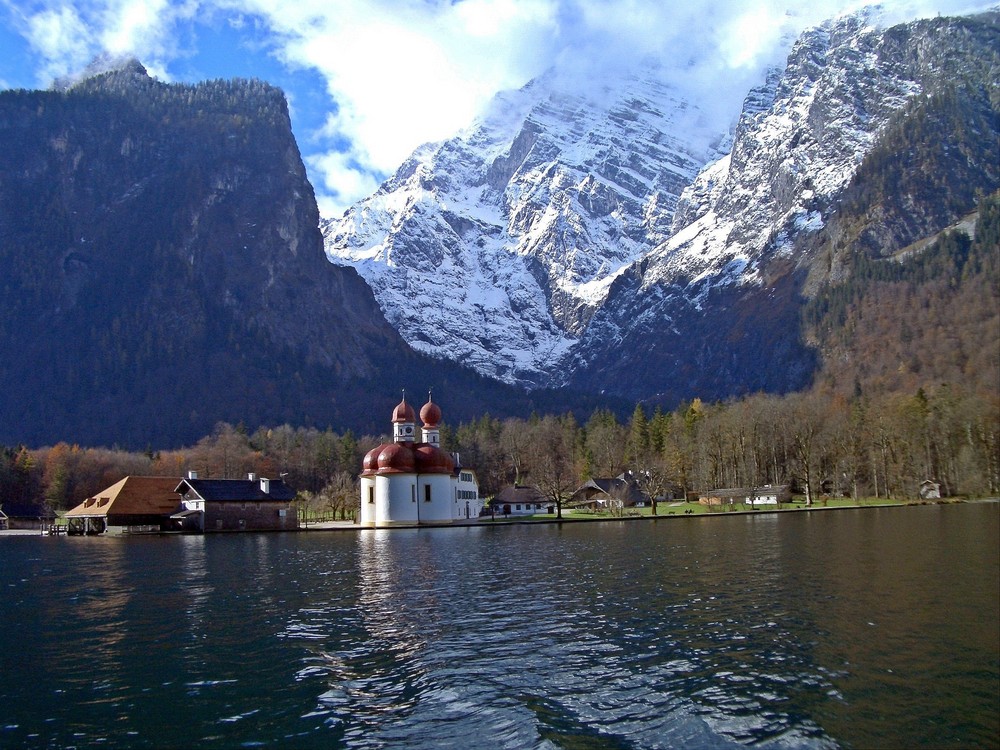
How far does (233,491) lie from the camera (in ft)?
352

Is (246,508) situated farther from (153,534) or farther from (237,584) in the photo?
(237,584)

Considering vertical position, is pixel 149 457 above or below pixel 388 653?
above

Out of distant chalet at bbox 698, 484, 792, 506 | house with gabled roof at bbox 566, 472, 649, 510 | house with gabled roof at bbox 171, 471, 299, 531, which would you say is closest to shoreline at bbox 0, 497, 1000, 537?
house with gabled roof at bbox 171, 471, 299, 531

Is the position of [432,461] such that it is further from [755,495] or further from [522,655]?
[522,655]

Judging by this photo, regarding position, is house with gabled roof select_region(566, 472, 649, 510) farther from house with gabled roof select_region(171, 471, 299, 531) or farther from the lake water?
the lake water

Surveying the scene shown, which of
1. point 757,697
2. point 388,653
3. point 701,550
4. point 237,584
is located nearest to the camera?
point 757,697

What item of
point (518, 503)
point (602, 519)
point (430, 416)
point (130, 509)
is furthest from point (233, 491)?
point (518, 503)

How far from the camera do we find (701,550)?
188ft

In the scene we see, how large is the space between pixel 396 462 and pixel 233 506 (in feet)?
67.2

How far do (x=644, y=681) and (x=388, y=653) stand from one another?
8249mm

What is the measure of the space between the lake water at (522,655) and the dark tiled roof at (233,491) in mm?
54162

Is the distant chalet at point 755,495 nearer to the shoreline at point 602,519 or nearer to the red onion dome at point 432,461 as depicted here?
the shoreline at point 602,519

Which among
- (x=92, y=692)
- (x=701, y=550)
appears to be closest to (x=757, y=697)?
(x=92, y=692)

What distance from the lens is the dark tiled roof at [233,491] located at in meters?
105
